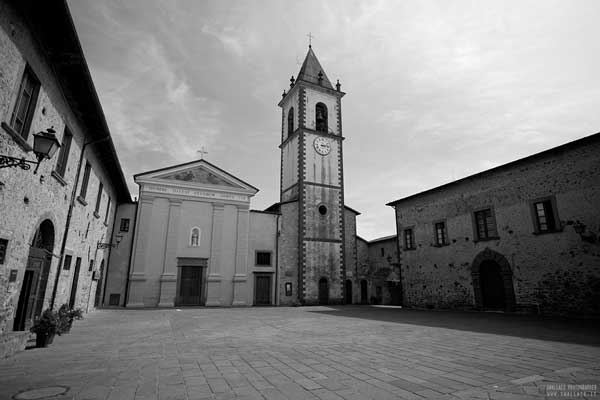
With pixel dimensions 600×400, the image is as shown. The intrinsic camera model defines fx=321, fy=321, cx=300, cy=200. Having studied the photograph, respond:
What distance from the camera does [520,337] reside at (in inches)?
319

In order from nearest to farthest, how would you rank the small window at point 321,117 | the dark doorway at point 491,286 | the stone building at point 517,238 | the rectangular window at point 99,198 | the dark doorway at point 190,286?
the stone building at point 517,238, the rectangular window at point 99,198, the dark doorway at point 491,286, the dark doorway at point 190,286, the small window at point 321,117

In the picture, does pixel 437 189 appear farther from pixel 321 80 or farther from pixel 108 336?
pixel 108 336

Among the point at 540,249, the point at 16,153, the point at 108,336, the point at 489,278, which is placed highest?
the point at 16,153

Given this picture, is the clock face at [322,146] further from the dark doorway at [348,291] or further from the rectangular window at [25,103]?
the rectangular window at [25,103]

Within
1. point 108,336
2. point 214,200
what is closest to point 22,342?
point 108,336

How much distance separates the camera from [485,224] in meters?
16.6

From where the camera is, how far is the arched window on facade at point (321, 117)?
27844 millimetres

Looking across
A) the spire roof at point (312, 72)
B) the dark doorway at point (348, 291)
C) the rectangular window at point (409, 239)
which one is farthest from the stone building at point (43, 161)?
the spire roof at point (312, 72)

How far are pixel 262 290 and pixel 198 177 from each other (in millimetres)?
9151

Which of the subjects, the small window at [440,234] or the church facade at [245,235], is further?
the church facade at [245,235]

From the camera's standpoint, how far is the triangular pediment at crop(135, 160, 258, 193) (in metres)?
21.5

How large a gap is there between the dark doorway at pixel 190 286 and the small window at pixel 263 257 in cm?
405

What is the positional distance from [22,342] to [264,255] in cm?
1715

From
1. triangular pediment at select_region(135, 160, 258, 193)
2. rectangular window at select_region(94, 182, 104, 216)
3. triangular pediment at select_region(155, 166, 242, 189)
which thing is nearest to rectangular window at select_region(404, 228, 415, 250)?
triangular pediment at select_region(135, 160, 258, 193)
